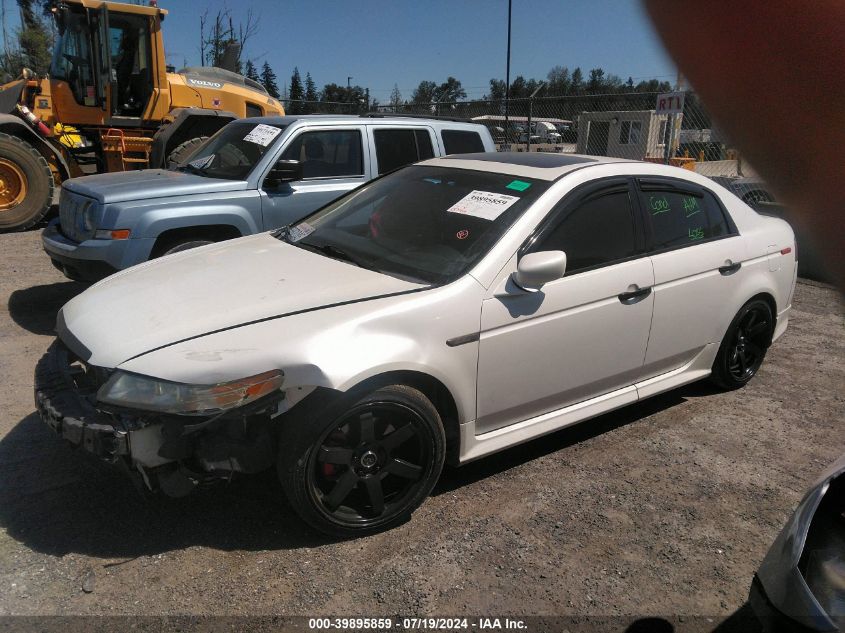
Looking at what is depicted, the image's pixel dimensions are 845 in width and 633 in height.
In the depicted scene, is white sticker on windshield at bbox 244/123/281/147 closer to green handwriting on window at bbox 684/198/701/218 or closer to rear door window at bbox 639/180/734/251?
rear door window at bbox 639/180/734/251

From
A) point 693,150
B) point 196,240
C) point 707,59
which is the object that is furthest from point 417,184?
point 693,150

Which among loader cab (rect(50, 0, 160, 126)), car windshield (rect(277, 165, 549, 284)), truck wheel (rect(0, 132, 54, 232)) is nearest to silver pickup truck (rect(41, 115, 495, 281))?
car windshield (rect(277, 165, 549, 284))

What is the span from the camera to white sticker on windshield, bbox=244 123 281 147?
6.05 m

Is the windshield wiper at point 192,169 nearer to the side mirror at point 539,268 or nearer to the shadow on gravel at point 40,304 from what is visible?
the shadow on gravel at point 40,304

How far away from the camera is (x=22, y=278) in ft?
23.1

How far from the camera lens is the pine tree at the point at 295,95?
20.2m

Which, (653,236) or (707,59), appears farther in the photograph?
(653,236)

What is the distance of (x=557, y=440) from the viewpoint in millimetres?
3924

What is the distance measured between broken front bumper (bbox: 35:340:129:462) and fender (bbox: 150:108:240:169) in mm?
6340

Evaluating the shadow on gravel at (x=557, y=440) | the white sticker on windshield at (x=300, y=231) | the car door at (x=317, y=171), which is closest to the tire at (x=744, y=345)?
the shadow on gravel at (x=557, y=440)

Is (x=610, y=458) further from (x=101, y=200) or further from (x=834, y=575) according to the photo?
(x=101, y=200)

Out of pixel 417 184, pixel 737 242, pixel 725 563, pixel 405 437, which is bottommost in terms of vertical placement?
pixel 725 563

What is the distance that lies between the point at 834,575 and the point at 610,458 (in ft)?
6.39

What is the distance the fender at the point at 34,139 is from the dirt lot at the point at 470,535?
22.2 feet
